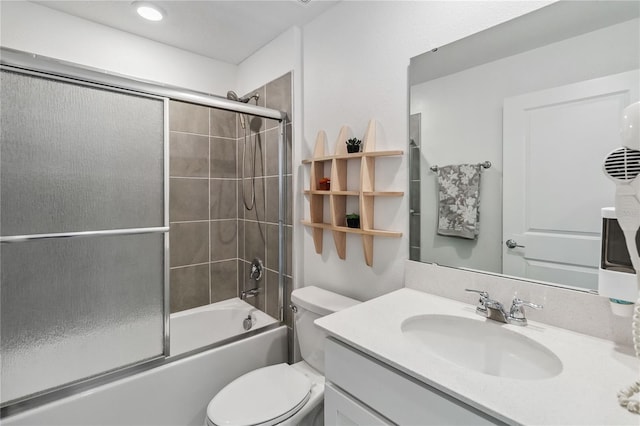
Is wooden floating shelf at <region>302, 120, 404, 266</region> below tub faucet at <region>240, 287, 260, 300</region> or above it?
above

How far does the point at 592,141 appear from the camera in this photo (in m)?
0.88

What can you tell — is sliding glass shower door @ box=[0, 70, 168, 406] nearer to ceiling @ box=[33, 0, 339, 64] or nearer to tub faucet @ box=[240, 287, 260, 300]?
ceiling @ box=[33, 0, 339, 64]

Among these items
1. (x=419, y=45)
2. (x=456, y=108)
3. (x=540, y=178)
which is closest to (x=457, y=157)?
(x=456, y=108)

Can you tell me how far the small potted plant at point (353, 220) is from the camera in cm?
151

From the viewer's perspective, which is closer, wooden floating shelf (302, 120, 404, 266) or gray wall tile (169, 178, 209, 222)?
wooden floating shelf (302, 120, 404, 266)

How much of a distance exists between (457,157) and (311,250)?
1015 millimetres

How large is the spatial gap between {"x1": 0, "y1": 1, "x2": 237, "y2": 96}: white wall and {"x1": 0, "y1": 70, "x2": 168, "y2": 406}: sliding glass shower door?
830 mm

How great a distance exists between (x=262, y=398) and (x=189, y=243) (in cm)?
138

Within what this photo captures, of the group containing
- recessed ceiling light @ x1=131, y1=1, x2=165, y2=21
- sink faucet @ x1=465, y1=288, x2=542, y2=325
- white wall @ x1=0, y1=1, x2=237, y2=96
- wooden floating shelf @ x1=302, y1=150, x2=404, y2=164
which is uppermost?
recessed ceiling light @ x1=131, y1=1, x2=165, y2=21

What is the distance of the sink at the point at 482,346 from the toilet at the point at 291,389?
0.40m

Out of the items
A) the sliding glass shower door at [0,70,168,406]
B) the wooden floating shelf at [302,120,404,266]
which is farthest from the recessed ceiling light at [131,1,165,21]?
the wooden floating shelf at [302,120,404,266]

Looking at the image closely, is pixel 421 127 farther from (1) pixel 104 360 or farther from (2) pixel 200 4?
(1) pixel 104 360

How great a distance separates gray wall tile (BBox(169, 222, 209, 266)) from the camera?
2.24m

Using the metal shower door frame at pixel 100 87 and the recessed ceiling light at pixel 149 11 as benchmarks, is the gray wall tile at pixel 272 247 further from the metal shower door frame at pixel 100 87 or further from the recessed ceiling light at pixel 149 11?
the recessed ceiling light at pixel 149 11
